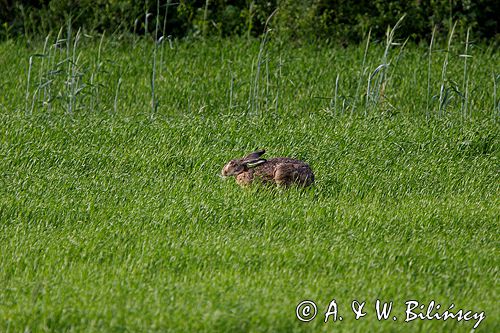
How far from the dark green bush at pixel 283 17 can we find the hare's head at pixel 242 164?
5393 millimetres

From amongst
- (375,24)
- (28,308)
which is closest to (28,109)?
(28,308)

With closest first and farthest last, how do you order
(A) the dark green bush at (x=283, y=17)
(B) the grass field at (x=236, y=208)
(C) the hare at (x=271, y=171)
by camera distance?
(B) the grass field at (x=236, y=208) < (C) the hare at (x=271, y=171) < (A) the dark green bush at (x=283, y=17)

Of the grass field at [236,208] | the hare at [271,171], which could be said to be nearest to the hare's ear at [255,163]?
the hare at [271,171]

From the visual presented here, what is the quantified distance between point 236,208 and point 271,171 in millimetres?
491

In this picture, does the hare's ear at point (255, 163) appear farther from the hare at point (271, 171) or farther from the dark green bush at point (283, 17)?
the dark green bush at point (283, 17)

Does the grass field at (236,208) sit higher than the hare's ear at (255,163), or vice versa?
the hare's ear at (255,163)

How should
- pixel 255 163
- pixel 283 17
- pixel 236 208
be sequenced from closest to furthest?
pixel 236 208 < pixel 255 163 < pixel 283 17

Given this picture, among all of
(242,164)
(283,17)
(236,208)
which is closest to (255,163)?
(242,164)

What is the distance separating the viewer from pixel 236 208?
5.61 metres

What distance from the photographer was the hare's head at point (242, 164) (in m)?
5.99

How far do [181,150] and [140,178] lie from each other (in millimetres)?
688

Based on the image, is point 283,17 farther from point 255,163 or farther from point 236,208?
point 236,208

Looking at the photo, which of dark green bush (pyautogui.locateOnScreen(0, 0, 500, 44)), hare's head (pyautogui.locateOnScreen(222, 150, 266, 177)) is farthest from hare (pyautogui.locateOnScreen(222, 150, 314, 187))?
dark green bush (pyautogui.locateOnScreen(0, 0, 500, 44))

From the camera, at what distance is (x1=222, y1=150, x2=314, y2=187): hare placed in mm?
5926
